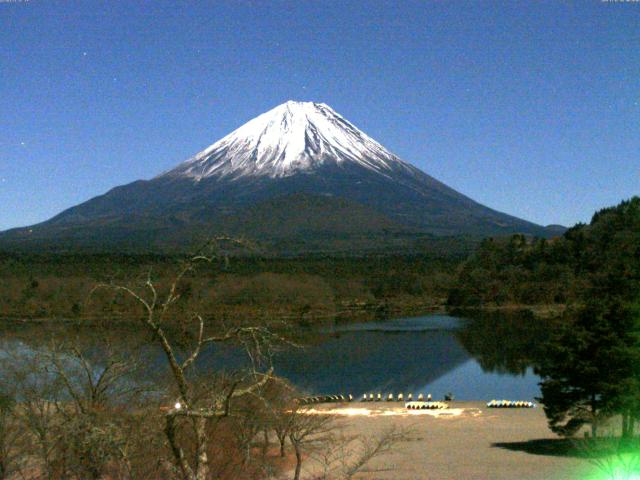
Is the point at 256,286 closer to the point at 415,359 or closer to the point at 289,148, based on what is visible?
the point at 415,359

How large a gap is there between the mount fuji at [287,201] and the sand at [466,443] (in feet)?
233

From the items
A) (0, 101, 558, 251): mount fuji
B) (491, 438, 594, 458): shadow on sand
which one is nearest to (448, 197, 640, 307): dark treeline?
(491, 438, 594, 458): shadow on sand

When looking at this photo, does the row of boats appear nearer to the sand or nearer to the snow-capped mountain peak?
the sand

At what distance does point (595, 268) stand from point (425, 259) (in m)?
26.5

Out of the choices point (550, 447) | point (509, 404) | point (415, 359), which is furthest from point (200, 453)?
point (415, 359)

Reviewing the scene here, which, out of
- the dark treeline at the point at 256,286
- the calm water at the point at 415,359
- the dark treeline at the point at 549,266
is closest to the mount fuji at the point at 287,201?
the dark treeline at the point at 256,286

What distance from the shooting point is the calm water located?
26141 millimetres

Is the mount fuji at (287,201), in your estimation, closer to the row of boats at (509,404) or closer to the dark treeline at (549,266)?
the dark treeline at (549,266)

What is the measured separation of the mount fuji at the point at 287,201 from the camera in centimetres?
11025

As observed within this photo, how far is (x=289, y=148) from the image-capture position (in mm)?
157375

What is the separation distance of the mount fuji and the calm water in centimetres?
5257

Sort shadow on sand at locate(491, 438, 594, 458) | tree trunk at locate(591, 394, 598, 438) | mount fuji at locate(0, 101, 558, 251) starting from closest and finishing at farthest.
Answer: tree trunk at locate(591, 394, 598, 438) → shadow on sand at locate(491, 438, 594, 458) → mount fuji at locate(0, 101, 558, 251)

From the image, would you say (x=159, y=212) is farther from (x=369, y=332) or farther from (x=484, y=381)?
(x=484, y=381)

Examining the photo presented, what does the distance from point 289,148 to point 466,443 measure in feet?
470
